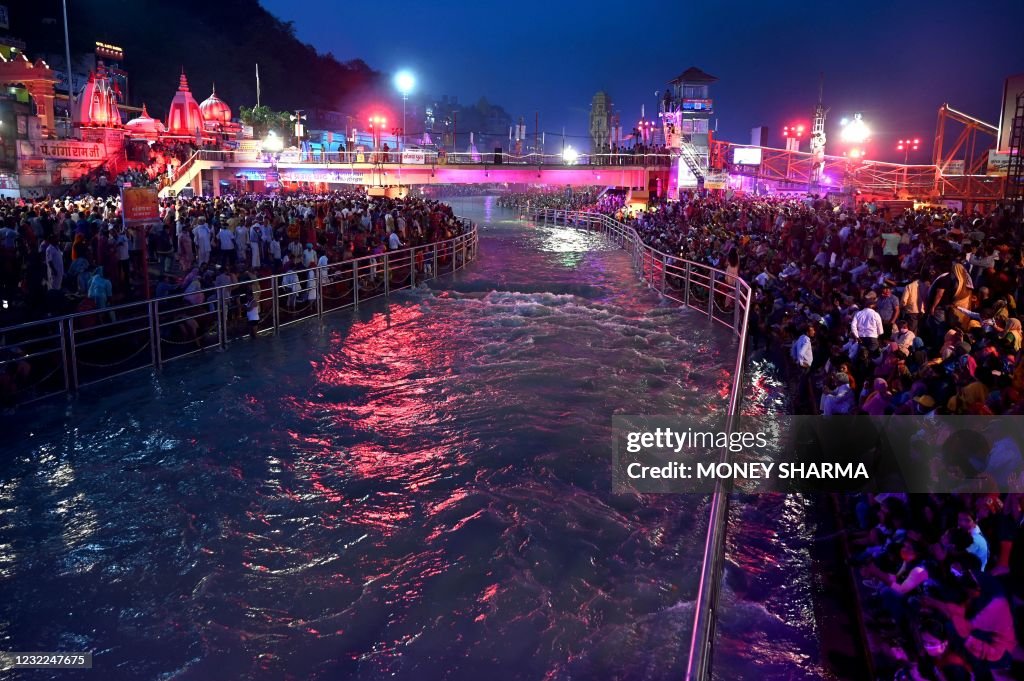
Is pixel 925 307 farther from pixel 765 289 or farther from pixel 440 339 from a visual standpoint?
pixel 440 339

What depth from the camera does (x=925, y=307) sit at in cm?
984

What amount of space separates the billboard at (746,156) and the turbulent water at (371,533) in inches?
2043

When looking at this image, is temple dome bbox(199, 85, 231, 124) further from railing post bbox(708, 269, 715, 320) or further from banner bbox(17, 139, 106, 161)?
railing post bbox(708, 269, 715, 320)

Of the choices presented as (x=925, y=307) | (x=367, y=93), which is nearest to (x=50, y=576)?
(x=925, y=307)

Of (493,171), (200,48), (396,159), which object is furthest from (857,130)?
(200,48)

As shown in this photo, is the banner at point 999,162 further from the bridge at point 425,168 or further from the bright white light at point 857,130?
the bright white light at point 857,130

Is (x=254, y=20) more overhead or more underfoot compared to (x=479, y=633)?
more overhead

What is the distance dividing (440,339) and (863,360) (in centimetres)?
700

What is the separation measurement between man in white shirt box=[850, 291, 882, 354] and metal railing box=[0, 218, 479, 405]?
348 inches

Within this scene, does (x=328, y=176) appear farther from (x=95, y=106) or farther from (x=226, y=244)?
(x=226, y=244)

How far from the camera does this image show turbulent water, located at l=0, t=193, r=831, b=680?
4855 millimetres

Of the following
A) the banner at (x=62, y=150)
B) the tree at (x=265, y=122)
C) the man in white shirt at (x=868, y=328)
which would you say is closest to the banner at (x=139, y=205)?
the man in white shirt at (x=868, y=328)

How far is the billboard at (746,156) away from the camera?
192 feet

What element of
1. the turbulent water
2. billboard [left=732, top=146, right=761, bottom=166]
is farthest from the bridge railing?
the turbulent water
